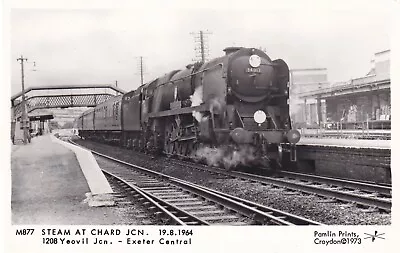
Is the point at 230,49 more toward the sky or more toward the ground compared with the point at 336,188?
more toward the sky

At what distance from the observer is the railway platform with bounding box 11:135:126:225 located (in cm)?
317

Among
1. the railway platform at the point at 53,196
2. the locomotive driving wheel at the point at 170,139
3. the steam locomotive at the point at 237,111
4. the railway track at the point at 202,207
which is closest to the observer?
the railway track at the point at 202,207

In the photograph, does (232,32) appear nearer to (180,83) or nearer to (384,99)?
(180,83)

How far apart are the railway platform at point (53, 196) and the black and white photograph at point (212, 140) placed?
0.02 meters

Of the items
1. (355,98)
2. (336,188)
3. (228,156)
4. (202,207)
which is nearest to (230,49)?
(228,156)

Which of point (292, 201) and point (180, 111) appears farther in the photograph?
point (180, 111)

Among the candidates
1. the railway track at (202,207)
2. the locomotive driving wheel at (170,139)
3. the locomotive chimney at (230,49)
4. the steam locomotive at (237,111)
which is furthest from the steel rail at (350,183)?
the locomotive driving wheel at (170,139)

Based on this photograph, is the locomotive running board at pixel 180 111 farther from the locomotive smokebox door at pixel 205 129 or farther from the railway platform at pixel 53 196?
the railway platform at pixel 53 196

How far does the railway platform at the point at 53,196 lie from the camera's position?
3168 mm

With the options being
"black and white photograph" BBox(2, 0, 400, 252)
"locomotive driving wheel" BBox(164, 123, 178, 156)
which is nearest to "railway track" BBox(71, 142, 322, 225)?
"black and white photograph" BBox(2, 0, 400, 252)

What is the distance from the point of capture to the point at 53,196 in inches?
146

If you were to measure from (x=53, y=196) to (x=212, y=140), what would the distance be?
2.10m

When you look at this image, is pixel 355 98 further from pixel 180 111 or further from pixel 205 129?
pixel 205 129
